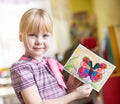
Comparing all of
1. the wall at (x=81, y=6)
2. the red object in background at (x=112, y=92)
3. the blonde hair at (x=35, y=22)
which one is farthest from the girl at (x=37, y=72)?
the wall at (x=81, y=6)

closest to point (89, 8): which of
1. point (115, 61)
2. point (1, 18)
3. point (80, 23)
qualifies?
point (80, 23)

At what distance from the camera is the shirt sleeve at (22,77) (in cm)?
56

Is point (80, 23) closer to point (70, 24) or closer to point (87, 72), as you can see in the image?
point (70, 24)

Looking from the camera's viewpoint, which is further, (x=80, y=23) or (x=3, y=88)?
(x=80, y=23)

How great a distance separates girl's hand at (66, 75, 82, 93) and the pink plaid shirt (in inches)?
0.9

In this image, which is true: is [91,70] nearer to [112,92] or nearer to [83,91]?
[83,91]

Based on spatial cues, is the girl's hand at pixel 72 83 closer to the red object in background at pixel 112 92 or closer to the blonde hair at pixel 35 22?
the blonde hair at pixel 35 22

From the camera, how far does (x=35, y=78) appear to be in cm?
57

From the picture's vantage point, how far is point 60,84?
0.61 metres

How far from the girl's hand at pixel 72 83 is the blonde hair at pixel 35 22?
0.12 meters

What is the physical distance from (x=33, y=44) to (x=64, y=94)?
0.12 metres

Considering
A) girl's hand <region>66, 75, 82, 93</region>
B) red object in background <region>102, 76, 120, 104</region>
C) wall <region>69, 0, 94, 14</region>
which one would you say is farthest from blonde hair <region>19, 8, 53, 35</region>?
wall <region>69, 0, 94, 14</region>

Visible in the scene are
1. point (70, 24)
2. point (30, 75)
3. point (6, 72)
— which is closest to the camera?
point (30, 75)

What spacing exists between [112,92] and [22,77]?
0.52 meters
